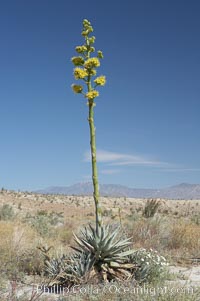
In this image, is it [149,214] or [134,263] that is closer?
[134,263]

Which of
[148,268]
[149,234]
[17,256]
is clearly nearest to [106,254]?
[148,268]

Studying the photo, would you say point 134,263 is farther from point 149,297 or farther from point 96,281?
point 149,297

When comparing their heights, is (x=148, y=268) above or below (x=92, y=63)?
below

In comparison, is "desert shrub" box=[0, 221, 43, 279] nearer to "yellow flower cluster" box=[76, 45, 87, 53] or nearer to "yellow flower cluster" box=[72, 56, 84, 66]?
"yellow flower cluster" box=[72, 56, 84, 66]

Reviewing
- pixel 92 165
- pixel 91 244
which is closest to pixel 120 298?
pixel 91 244

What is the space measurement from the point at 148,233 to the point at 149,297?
6294 millimetres

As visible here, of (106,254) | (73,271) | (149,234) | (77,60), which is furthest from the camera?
(149,234)

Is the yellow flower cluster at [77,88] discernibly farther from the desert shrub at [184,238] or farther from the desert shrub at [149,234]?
the desert shrub at [184,238]

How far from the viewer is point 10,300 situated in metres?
4.57

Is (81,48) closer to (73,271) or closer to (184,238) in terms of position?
(73,271)

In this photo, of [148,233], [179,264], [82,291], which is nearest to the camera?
[82,291]

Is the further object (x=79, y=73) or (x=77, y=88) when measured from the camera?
(x=77, y=88)

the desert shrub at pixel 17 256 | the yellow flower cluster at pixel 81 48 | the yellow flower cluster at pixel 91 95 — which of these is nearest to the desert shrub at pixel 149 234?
the desert shrub at pixel 17 256

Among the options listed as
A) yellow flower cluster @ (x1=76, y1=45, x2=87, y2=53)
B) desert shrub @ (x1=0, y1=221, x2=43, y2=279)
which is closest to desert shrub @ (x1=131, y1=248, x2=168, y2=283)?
desert shrub @ (x1=0, y1=221, x2=43, y2=279)
